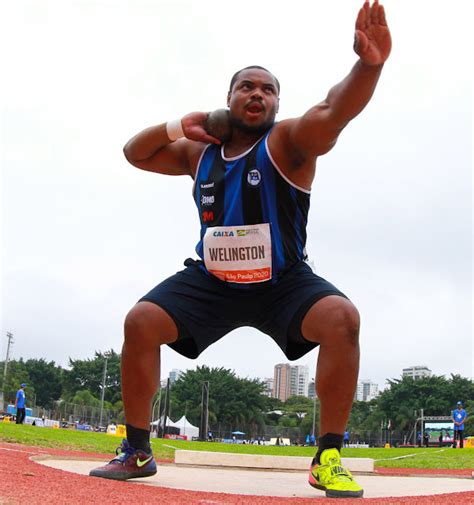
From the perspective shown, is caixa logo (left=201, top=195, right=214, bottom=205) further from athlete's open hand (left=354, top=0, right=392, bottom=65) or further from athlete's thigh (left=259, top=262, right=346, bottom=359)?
athlete's open hand (left=354, top=0, right=392, bottom=65)

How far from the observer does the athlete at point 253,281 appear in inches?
130

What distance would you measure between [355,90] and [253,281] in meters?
1.19

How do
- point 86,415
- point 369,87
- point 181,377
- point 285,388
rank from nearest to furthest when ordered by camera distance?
point 369,87
point 86,415
point 181,377
point 285,388

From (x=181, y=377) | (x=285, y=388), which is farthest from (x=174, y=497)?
(x=285, y=388)

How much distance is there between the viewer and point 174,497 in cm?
254

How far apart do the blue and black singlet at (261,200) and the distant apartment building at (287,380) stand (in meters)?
151

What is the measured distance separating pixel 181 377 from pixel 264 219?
257ft

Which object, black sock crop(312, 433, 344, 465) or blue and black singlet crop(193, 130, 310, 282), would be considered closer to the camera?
black sock crop(312, 433, 344, 465)

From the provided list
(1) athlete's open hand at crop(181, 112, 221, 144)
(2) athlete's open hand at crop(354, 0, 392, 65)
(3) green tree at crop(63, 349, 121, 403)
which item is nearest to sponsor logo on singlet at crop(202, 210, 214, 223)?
(1) athlete's open hand at crop(181, 112, 221, 144)

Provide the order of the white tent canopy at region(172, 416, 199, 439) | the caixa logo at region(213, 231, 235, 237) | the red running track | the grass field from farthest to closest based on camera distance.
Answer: the white tent canopy at region(172, 416, 199, 439) < the grass field < the caixa logo at region(213, 231, 235, 237) < the red running track

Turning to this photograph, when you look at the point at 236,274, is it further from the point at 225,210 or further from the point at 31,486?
the point at 31,486

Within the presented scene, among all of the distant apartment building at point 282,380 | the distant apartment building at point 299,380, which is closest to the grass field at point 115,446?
the distant apartment building at point 299,380

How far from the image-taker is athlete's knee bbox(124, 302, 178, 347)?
3.52 m

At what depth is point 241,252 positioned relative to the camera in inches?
139
